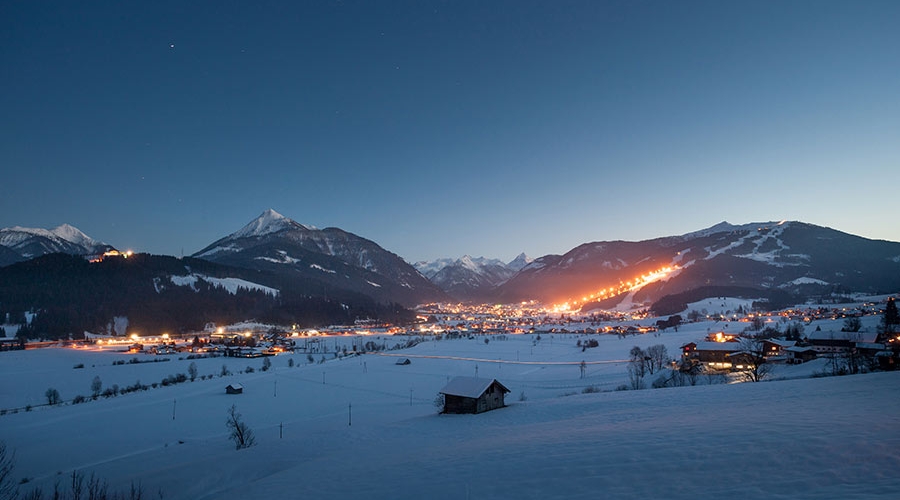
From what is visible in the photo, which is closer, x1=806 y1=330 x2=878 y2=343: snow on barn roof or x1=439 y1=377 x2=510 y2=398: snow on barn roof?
x1=439 y1=377 x2=510 y2=398: snow on barn roof

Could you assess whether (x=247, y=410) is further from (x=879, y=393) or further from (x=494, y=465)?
(x=879, y=393)

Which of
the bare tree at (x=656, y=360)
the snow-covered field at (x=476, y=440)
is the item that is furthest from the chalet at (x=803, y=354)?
the bare tree at (x=656, y=360)

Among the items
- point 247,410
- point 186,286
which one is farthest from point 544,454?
point 186,286

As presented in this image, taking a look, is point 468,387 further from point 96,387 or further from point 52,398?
point 96,387

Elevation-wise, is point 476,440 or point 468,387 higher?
point 476,440

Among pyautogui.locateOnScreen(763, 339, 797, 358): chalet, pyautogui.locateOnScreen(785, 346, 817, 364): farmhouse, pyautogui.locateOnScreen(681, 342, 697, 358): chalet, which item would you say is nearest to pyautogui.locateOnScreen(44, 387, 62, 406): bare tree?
pyautogui.locateOnScreen(681, 342, 697, 358): chalet

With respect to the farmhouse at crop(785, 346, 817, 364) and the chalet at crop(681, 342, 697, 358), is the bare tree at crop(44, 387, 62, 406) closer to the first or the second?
the chalet at crop(681, 342, 697, 358)

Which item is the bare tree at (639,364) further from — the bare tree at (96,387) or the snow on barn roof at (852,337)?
the bare tree at (96,387)

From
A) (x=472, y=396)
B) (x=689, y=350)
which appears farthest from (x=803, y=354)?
(x=472, y=396)
